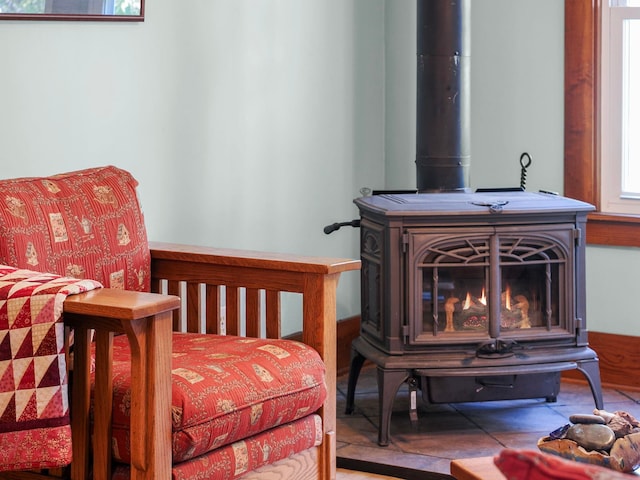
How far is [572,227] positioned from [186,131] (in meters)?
1.24

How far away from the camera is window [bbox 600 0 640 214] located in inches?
146

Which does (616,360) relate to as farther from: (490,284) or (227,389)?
(227,389)

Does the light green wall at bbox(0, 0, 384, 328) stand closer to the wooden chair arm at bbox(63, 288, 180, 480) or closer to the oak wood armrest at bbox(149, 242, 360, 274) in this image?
the oak wood armrest at bbox(149, 242, 360, 274)

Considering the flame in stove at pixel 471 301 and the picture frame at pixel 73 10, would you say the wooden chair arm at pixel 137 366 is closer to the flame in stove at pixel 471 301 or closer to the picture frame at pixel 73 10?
the picture frame at pixel 73 10

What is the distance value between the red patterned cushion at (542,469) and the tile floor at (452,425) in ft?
7.06

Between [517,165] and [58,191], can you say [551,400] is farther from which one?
[58,191]

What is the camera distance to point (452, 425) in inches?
128

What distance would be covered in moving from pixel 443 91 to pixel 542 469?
105 inches

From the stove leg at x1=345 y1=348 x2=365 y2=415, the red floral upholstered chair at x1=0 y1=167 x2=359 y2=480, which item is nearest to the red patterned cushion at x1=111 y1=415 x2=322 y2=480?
the red floral upholstered chair at x1=0 y1=167 x2=359 y2=480

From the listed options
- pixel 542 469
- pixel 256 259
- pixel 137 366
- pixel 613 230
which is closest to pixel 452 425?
pixel 613 230

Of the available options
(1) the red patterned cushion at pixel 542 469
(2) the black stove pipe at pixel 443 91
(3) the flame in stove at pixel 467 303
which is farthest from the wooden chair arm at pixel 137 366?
(2) the black stove pipe at pixel 443 91

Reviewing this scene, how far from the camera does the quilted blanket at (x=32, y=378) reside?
6.18 feet

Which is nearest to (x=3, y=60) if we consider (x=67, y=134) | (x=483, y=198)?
(x=67, y=134)

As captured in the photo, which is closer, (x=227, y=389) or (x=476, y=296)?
(x=227, y=389)
